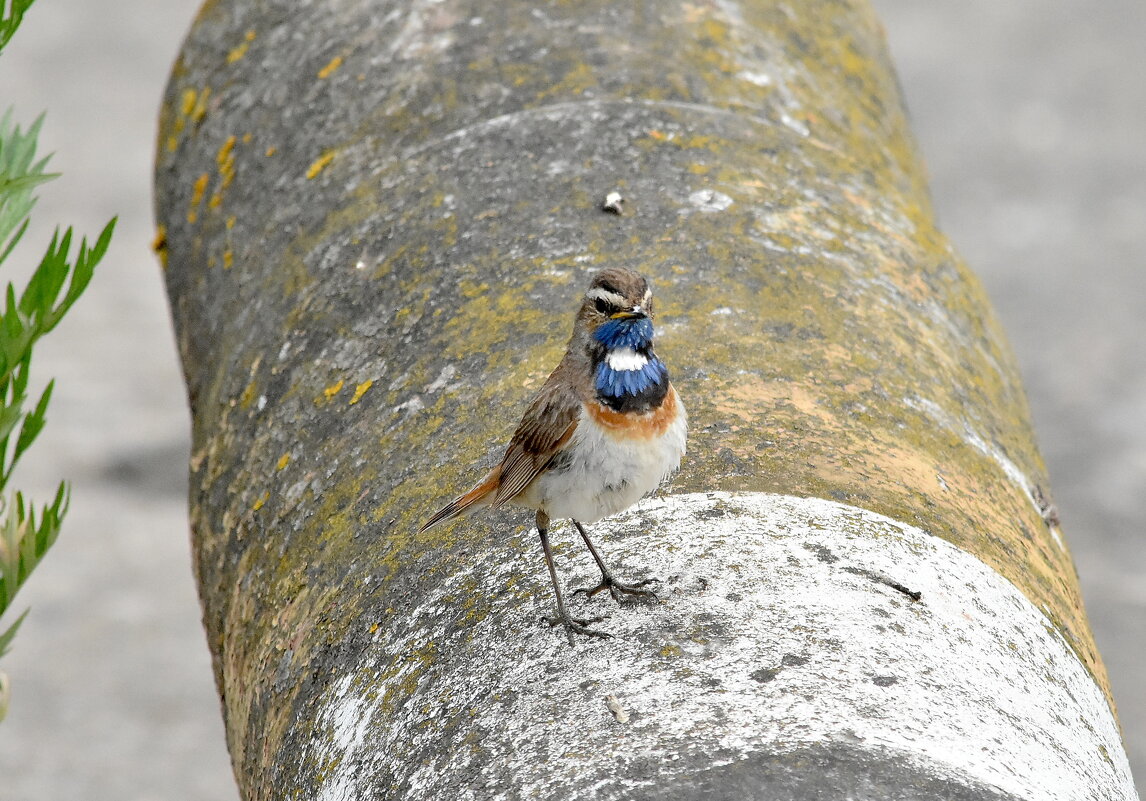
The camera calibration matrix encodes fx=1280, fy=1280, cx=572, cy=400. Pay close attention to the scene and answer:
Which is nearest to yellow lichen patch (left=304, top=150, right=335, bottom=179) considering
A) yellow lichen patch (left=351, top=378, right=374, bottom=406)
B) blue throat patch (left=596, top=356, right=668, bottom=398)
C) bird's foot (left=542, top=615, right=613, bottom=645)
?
yellow lichen patch (left=351, top=378, right=374, bottom=406)

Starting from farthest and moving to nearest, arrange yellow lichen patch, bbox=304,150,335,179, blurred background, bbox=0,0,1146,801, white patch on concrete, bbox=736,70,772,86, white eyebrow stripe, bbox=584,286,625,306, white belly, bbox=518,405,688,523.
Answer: blurred background, bbox=0,0,1146,801, white patch on concrete, bbox=736,70,772,86, yellow lichen patch, bbox=304,150,335,179, white eyebrow stripe, bbox=584,286,625,306, white belly, bbox=518,405,688,523

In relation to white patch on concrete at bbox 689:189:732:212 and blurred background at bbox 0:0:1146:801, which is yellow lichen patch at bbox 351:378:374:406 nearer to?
white patch on concrete at bbox 689:189:732:212

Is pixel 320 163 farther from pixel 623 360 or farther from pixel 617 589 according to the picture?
pixel 617 589

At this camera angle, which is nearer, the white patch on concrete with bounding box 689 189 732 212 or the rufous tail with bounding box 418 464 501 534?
the rufous tail with bounding box 418 464 501 534

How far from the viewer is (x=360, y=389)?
10.7ft

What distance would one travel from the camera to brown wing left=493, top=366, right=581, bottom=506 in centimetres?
281

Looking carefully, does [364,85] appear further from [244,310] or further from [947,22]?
[947,22]

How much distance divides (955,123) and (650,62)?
7.35 m

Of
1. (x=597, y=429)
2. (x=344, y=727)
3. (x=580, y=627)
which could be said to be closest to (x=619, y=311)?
(x=597, y=429)

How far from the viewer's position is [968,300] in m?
3.82

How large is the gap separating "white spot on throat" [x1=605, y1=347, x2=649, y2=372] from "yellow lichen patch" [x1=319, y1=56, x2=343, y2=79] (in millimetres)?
1772

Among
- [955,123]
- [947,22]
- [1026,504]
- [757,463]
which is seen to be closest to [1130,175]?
[955,123]

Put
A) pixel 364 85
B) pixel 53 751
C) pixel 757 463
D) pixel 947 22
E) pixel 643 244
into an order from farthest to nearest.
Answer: pixel 947 22 < pixel 53 751 < pixel 364 85 < pixel 643 244 < pixel 757 463

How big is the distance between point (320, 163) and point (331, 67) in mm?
411
